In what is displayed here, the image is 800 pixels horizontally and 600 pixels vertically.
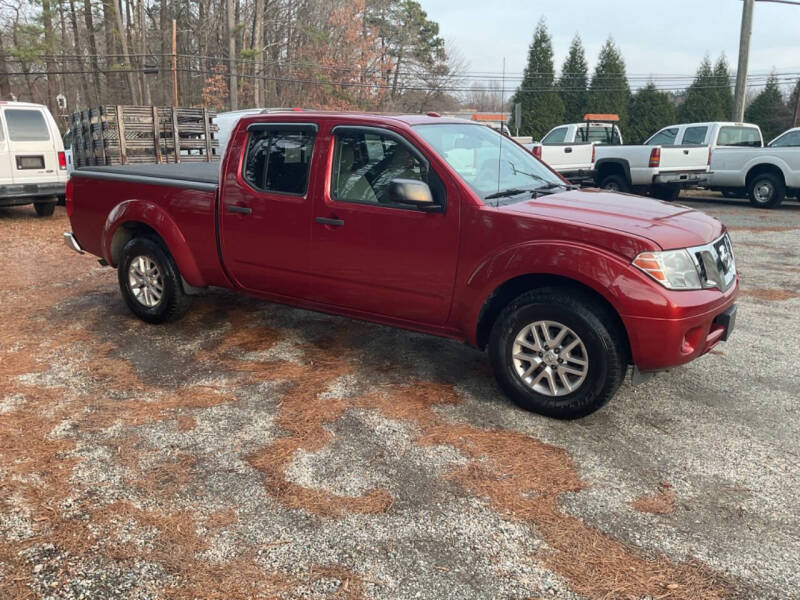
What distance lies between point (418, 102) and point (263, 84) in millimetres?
9720

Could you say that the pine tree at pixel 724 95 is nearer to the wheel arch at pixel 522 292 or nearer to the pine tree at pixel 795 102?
the pine tree at pixel 795 102

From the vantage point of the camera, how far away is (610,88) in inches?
1521

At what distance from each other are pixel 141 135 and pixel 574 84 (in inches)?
1261

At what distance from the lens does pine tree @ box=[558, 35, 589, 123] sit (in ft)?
131

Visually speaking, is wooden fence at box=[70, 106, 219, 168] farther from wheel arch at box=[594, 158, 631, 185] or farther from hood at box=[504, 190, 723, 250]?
hood at box=[504, 190, 723, 250]

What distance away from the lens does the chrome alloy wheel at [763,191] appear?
49.1 ft

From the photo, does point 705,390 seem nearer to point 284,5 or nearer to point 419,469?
point 419,469

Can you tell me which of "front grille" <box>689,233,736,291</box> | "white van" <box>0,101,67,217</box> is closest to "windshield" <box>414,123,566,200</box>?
"front grille" <box>689,233,736,291</box>

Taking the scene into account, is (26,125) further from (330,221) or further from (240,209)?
(330,221)

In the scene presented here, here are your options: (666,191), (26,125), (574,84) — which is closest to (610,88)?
(574,84)

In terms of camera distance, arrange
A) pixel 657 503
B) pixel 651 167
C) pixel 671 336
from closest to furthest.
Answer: pixel 657 503 → pixel 671 336 → pixel 651 167

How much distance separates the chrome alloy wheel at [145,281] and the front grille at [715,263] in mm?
4253

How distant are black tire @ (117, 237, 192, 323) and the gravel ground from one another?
24 cm

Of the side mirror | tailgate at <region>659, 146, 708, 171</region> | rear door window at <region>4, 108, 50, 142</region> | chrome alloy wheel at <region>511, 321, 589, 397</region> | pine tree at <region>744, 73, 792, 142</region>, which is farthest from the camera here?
pine tree at <region>744, 73, 792, 142</region>
